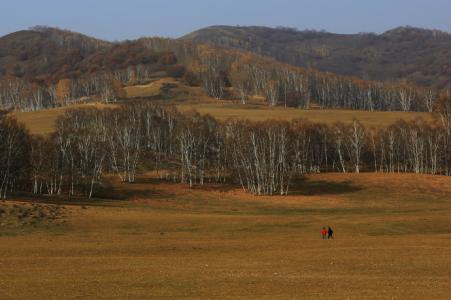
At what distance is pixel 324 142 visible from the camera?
13025cm

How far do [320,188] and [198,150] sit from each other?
29739mm

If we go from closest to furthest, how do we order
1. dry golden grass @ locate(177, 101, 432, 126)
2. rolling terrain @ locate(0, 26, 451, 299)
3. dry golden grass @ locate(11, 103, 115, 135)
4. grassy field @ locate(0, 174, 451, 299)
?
1. grassy field @ locate(0, 174, 451, 299)
2. rolling terrain @ locate(0, 26, 451, 299)
3. dry golden grass @ locate(11, 103, 115, 135)
4. dry golden grass @ locate(177, 101, 432, 126)

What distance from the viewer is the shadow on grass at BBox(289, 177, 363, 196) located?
337 ft

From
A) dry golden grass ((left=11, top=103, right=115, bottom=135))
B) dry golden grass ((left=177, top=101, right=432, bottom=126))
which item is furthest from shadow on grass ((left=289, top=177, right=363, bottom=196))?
dry golden grass ((left=11, top=103, right=115, bottom=135))

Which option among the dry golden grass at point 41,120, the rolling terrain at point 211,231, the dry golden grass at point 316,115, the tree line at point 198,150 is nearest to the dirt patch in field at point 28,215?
the rolling terrain at point 211,231

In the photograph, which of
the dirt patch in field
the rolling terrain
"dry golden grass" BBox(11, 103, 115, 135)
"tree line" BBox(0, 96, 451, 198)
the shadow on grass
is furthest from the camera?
"dry golden grass" BBox(11, 103, 115, 135)

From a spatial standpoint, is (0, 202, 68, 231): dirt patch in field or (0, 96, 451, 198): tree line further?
(0, 96, 451, 198): tree line

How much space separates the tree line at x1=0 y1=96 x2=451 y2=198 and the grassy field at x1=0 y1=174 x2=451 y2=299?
540 inches

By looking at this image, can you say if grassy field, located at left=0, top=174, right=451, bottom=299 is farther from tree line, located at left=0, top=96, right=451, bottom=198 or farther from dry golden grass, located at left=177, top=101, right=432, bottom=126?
dry golden grass, located at left=177, top=101, right=432, bottom=126

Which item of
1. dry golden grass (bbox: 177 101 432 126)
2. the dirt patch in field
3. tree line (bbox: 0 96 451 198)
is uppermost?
dry golden grass (bbox: 177 101 432 126)

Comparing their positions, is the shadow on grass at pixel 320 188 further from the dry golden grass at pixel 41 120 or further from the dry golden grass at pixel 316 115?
the dry golden grass at pixel 41 120

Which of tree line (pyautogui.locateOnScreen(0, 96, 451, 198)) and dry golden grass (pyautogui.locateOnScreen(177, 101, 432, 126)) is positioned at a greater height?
dry golden grass (pyautogui.locateOnScreen(177, 101, 432, 126))

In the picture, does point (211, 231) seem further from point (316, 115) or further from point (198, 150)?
point (316, 115)

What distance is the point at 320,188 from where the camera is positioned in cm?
10738
